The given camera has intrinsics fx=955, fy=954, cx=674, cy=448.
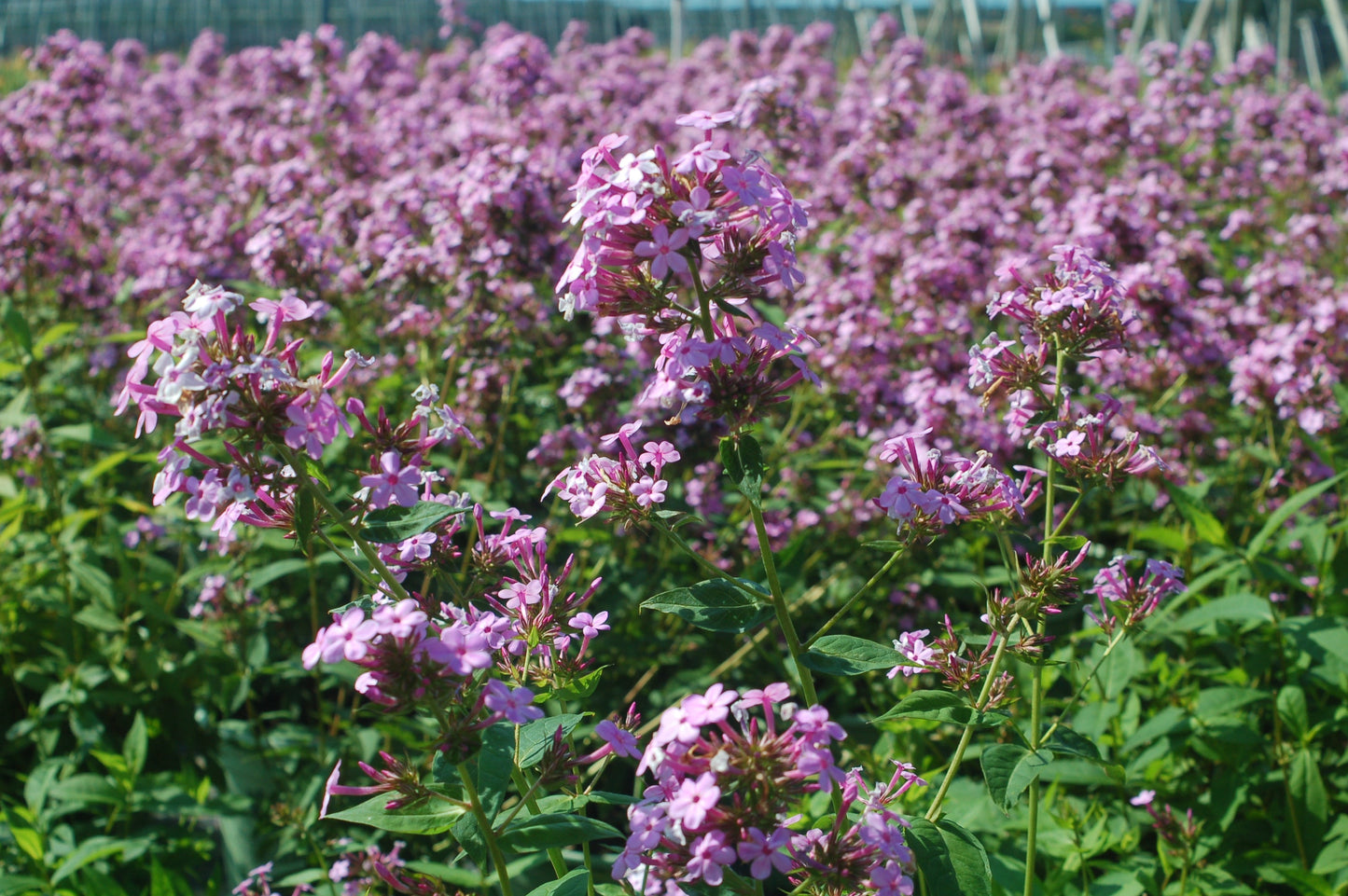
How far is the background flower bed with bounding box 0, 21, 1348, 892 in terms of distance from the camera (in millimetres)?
3611

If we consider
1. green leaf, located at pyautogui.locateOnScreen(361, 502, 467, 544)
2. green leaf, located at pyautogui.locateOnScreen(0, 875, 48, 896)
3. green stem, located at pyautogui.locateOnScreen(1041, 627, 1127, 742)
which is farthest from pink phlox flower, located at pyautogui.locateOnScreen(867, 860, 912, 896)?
green leaf, located at pyautogui.locateOnScreen(0, 875, 48, 896)

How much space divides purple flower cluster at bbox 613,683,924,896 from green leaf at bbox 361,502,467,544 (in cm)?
Result: 56

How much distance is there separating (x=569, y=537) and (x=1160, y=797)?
8.45 ft

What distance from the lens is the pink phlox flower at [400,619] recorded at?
153 cm

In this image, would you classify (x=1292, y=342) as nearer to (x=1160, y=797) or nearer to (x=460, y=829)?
(x=1160, y=797)

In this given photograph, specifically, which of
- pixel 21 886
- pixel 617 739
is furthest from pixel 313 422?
pixel 21 886

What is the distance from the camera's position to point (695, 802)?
1.54 meters

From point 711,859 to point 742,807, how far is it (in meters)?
0.10

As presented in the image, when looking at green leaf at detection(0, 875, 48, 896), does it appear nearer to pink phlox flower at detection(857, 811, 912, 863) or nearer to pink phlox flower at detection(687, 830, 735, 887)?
pink phlox flower at detection(687, 830, 735, 887)

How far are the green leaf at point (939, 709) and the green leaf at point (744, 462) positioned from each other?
59cm

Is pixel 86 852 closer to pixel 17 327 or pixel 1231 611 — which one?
pixel 17 327

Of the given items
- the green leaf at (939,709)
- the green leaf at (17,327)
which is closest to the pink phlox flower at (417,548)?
the green leaf at (939,709)

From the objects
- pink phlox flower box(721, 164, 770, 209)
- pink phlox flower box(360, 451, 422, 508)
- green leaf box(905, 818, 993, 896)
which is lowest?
green leaf box(905, 818, 993, 896)

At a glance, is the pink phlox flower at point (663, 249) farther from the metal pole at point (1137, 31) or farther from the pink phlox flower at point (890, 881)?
the metal pole at point (1137, 31)
